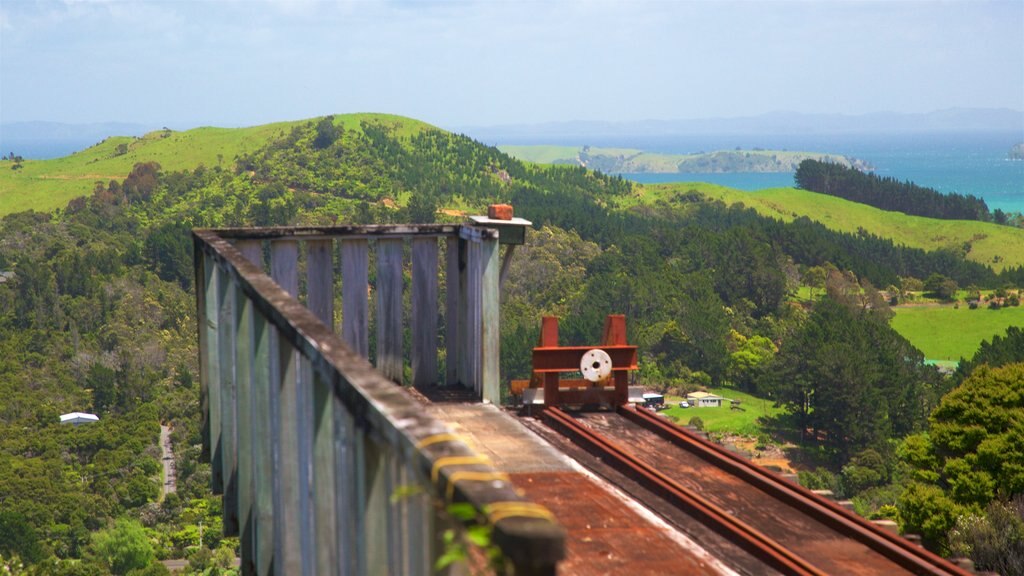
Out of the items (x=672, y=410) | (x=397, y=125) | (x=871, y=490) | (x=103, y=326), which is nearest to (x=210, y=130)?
(x=397, y=125)

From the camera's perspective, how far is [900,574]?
582 centimetres

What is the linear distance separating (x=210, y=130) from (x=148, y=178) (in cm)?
2894

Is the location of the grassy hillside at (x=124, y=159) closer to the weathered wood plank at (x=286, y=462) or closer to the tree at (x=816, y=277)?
the tree at (x=816, y=277)

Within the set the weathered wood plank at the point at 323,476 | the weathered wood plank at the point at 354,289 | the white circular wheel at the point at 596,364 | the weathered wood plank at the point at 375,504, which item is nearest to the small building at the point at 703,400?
the white circular wheel at the point at 596,364

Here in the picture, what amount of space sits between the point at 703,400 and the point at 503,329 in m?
18.1

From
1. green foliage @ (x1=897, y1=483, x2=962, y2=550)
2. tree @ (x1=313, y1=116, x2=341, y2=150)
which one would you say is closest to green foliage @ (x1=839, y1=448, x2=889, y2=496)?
green foliage @ (x1=897, y1=483, x2=962, y2=550)

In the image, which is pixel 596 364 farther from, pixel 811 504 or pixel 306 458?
pixel 306 458

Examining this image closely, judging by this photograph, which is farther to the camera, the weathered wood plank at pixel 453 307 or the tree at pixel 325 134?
the tree at pixel 325 134

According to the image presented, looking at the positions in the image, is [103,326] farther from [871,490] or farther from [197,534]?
[871,490]

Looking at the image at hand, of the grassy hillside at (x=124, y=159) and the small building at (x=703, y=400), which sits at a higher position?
the grassy hillside at (x=124, y=159)

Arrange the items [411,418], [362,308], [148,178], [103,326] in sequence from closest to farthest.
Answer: [411,418]
[362,308]
[103,326]
[148,178]

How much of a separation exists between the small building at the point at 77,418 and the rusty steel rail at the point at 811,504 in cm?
7772

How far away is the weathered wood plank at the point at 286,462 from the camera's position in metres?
3.57

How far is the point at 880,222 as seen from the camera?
164625 millimetres
